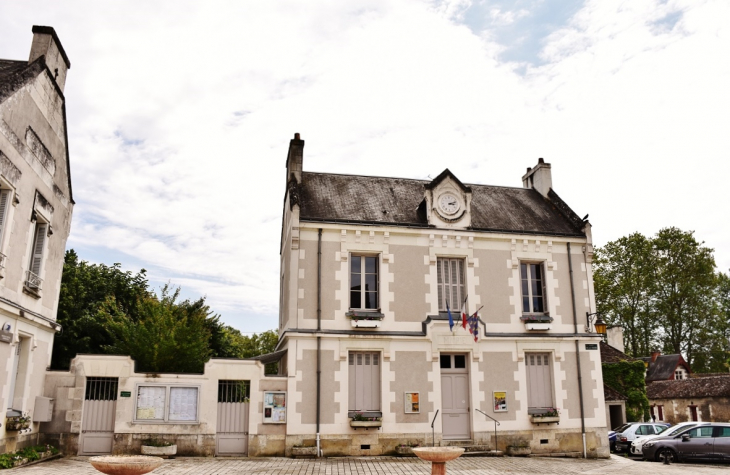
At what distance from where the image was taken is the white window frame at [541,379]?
673 inches

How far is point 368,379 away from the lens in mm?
16125

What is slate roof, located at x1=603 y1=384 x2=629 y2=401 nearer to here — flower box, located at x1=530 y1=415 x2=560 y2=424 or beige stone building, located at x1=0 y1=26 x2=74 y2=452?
flower box, located at x1=530 y1=415 x2=560 y2=424

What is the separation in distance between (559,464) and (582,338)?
4099 millimetres

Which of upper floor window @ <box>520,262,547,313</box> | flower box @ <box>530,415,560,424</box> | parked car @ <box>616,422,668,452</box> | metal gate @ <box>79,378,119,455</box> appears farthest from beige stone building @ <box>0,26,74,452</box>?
parked car @ <box>616,422,668,452</box>

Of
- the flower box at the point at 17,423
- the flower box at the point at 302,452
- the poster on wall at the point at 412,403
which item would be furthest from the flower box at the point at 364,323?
the flower box at the point at 17,423

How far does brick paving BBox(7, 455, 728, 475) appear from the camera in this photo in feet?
40.2

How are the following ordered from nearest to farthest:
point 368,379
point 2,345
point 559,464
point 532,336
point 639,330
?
point 2,345 → point 559,464 → point 368,379 → point 532,336 → point 639,330

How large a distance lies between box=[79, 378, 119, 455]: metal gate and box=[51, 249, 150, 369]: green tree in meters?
5.20

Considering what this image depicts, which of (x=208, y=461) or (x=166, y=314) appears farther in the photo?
(x=166, y=314)

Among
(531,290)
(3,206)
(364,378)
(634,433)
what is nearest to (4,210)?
(3,206)

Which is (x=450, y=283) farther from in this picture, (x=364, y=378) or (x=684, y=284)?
(x=684, y=284)

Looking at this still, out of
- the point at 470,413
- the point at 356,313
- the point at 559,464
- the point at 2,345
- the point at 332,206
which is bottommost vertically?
the point at 559,464

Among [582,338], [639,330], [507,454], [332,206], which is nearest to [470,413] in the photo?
[507,454]

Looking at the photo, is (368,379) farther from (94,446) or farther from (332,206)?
(94,446)
